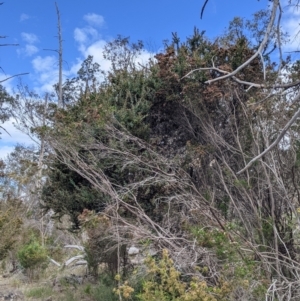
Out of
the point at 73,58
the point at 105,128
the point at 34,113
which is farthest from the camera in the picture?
the point at 73,58

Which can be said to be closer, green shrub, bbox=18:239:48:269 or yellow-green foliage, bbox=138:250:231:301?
yellow-green foliage, bbox=138:250:231:301

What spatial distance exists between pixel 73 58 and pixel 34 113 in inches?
243

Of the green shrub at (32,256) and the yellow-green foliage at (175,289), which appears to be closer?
the yellow-green foliage at (175,289)

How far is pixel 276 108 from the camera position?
4.54 meters

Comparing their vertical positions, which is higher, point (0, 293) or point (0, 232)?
point (0, 232)

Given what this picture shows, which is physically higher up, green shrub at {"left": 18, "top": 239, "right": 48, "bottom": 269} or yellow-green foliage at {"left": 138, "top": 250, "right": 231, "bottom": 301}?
green shrub at {"left": 18, "top": 239, "right": 48, "bottom": 269}

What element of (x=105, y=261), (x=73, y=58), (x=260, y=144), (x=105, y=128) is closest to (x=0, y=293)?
(x=105, y=261)

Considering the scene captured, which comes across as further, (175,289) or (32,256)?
(32,256)

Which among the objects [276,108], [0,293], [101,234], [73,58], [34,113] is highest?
[73,58]

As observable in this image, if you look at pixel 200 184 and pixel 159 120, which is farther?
pixel 159 120

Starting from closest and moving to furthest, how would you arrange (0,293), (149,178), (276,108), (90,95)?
(276,108) < (149,178) < (0,293) < (90,95)

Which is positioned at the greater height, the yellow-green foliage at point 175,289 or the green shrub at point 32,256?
the green shrub at point 32,256

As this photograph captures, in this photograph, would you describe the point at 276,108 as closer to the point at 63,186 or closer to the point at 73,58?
the point at 63,186

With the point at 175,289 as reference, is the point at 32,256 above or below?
above
